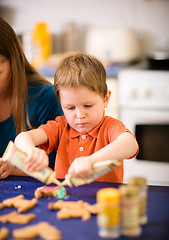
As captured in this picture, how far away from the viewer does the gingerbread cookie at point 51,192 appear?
0.94 m

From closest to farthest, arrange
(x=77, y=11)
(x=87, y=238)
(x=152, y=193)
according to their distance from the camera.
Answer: (x=87, y=238)
(x=152, y=193)
(x=77, y=11)

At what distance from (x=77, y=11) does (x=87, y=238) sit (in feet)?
9.03

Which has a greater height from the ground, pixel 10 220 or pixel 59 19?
pixel 59 19

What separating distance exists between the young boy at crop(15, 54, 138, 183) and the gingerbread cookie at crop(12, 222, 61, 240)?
167 mm

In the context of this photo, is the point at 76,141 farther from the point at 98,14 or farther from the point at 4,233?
the point at 98,14

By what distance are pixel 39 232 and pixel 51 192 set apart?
0.21 m

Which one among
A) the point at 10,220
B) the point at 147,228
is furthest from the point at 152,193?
the point at 10,220

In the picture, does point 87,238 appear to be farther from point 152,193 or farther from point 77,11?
point 77,11

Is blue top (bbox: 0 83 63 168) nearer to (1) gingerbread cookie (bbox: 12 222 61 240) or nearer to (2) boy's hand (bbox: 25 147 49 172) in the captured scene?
(2) boy's hand (bbox: 25 147 49 172)

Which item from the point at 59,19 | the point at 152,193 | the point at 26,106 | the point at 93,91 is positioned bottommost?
the point at 152,193

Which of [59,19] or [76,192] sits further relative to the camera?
[59,19]

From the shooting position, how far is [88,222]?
0.80m

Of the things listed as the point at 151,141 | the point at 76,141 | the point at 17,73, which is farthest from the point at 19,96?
the point at 151,141

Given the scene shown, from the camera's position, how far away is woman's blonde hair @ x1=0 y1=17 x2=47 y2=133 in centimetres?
127
